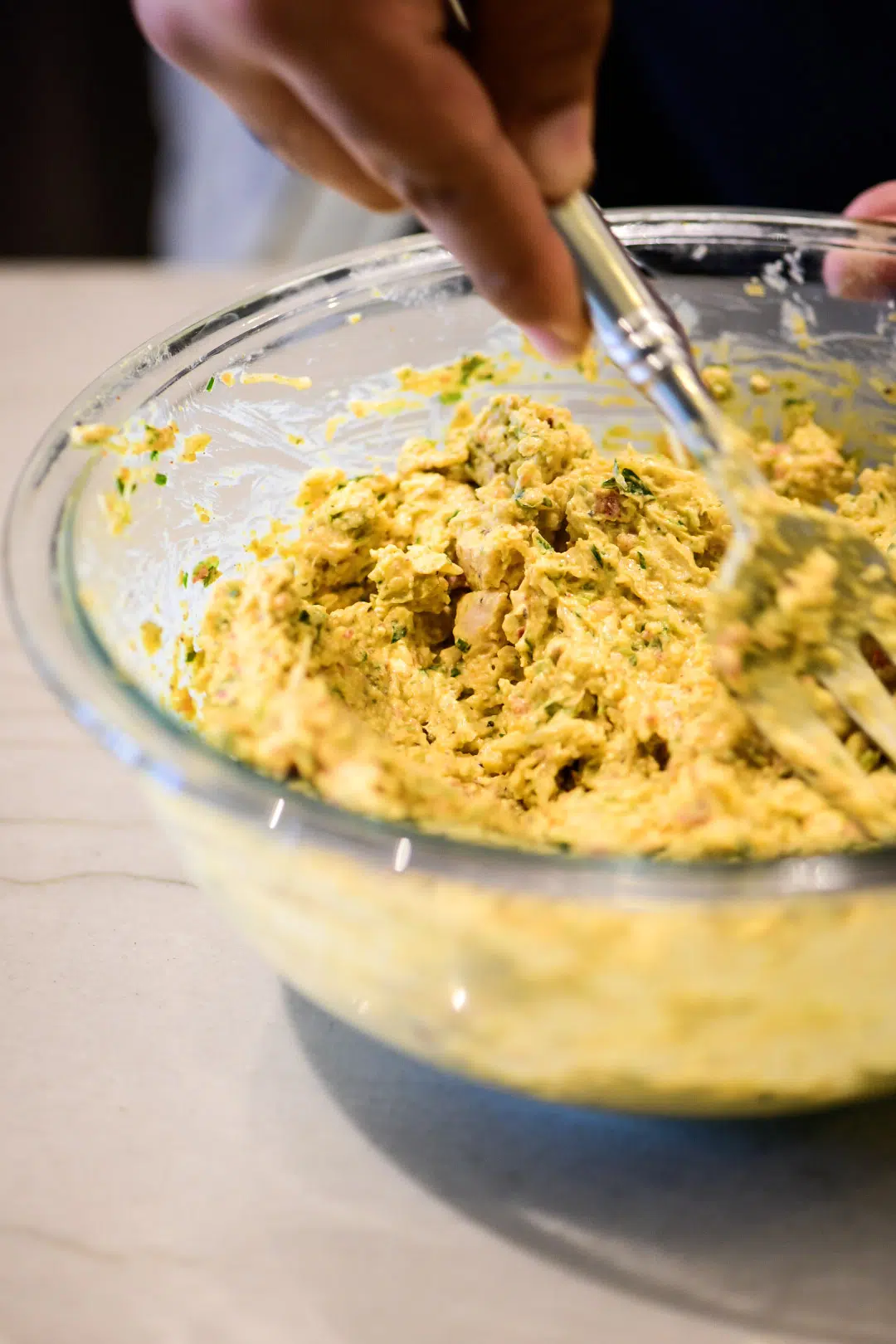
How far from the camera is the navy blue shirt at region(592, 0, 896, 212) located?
1586 mm

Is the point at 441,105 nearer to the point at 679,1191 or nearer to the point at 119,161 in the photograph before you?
the point at 679,1191

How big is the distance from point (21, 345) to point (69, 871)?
4.19ft

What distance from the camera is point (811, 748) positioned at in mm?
833

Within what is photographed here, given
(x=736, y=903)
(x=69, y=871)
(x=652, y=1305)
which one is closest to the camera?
(x=736, y=903)

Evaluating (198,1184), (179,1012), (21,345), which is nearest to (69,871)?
(179,1012)

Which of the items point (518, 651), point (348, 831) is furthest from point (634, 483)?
point (348, 831)

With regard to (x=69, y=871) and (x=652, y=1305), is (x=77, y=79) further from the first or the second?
(x=652, y=1305)

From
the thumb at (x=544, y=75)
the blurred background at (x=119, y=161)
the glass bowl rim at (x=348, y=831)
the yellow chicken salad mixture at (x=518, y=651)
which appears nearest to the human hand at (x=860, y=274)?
the yellow chicken salad mixture at (x=518, y=651)

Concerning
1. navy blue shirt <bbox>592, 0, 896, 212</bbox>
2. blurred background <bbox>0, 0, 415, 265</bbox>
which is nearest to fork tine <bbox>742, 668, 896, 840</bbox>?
navy blue shirt <bbox>592, 0, 896, 212</bbox>

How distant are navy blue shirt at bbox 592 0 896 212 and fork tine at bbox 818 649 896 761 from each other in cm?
110

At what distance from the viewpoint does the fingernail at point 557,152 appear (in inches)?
→ 34.1

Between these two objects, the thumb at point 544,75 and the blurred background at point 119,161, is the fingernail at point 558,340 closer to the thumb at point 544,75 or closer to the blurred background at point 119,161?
the thumb at point 544,75

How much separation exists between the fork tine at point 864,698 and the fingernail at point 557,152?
40 cm

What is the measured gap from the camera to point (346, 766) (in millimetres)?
749
